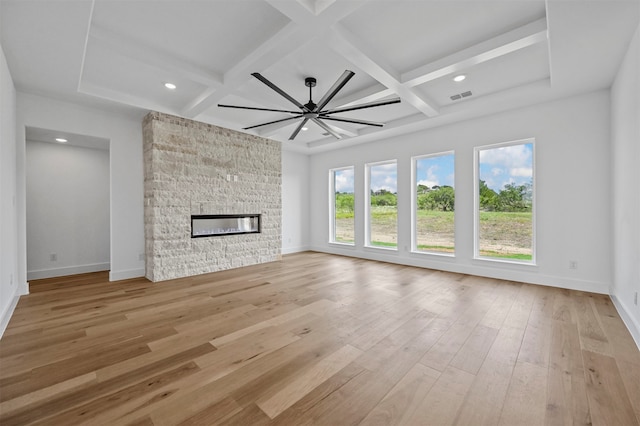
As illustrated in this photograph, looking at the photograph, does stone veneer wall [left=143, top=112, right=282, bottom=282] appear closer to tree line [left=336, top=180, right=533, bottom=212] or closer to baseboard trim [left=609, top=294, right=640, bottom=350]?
tree line [left=336, top=180, right=533, bottom=212]

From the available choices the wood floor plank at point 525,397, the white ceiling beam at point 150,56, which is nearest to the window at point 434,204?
the wood floor plank at point 525,397

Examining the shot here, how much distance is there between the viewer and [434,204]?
519 centimetres

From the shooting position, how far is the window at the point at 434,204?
499cm

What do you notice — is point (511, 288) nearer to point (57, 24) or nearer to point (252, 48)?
point (252, 48)

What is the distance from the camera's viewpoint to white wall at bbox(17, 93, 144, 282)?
390cm

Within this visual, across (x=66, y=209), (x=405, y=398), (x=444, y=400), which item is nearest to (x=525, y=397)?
(x=444, y=400)

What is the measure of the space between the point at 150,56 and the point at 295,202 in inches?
184

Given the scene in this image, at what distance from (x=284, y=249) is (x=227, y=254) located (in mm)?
1972

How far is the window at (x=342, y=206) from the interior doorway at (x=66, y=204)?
480 centimetres

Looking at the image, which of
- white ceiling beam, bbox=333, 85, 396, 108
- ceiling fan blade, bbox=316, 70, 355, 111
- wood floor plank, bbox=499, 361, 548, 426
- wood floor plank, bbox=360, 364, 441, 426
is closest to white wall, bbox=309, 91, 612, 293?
white ceiling beam, bbox=333, 85, 396, 108

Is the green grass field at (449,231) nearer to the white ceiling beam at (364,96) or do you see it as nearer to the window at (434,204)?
the window at (434,204)

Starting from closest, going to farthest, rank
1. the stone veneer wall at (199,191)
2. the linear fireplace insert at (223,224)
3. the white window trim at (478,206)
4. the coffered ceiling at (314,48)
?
the coffered ceiling at (314,48)
the white window trim at (478,206)
the stone veneer wall at (199,191)
the linear fireplace insert at (223,224)

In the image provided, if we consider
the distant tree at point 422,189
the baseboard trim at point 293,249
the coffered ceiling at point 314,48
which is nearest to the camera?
the coffered ceiling at point 314,48

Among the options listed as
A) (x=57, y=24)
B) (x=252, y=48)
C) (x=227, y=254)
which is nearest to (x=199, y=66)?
(x=252, y=48)
